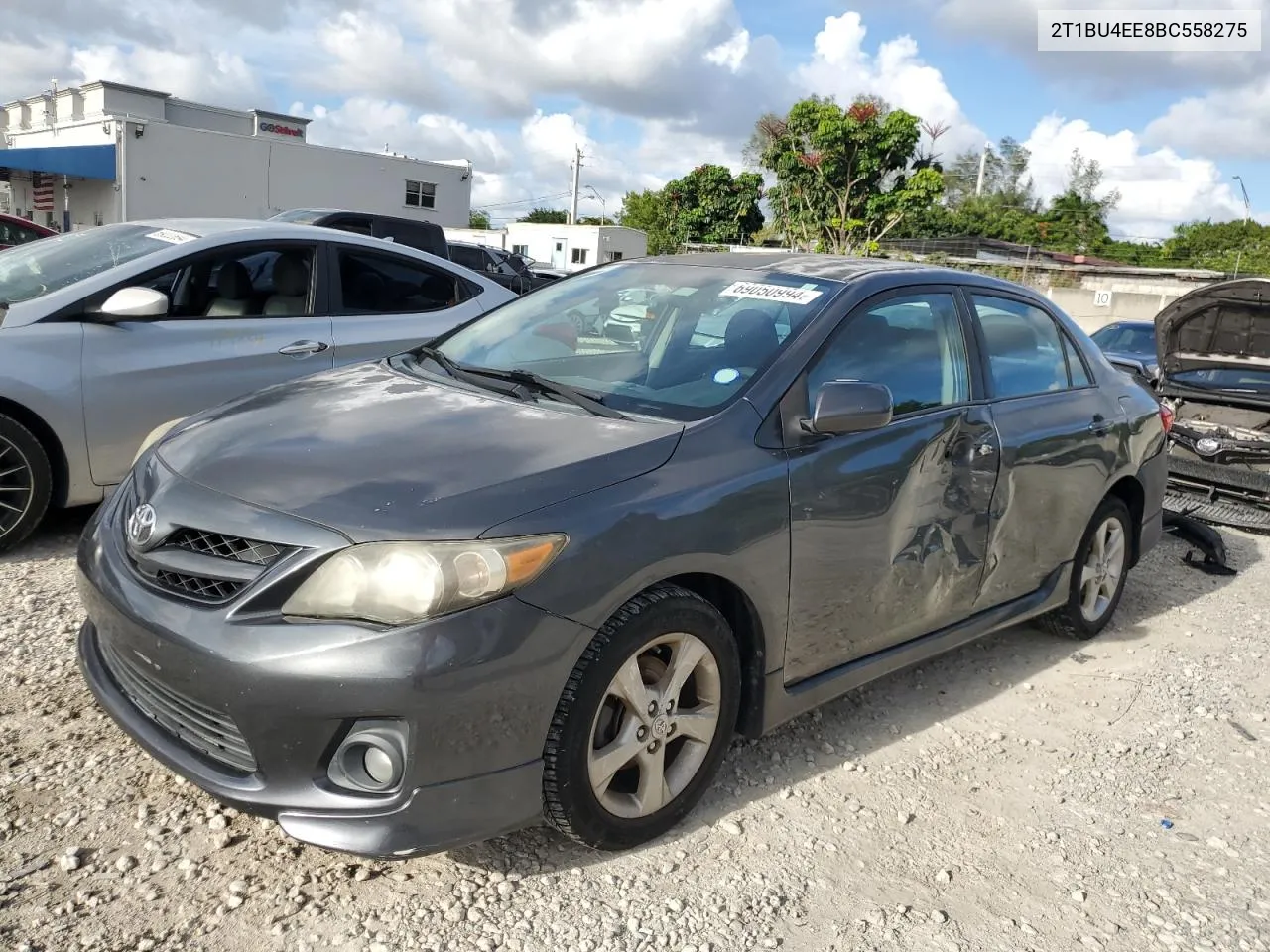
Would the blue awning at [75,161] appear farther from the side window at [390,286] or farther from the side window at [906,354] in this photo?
the side window at [906,354]

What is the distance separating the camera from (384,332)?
18.1ft

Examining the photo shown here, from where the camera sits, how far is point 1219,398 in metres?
7.61

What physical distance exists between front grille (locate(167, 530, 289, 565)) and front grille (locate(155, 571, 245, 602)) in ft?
0.20

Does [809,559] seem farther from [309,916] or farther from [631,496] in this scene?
[309,916]

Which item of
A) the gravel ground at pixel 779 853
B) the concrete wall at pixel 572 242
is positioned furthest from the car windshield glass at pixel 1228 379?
the concrete wall at pixel 572 242

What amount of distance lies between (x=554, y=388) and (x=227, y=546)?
1.14m

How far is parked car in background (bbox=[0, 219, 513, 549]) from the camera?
14.4 feet

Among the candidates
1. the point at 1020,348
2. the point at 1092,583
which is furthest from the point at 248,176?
the point at 1092,583

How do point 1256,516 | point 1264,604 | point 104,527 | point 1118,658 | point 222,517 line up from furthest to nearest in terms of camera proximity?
point 1256,516 < point 1264,604 < point 1118,658 < point 104,527 < point 222,517

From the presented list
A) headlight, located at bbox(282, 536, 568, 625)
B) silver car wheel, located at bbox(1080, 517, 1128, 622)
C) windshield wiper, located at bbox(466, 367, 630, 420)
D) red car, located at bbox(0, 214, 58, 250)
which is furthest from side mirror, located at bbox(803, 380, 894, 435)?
red car, located at bbox(0, 214, 58, 250)

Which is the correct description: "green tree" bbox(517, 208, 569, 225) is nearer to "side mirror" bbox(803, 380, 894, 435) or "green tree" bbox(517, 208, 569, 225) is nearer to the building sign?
the building sign

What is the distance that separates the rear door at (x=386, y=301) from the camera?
5410 mm

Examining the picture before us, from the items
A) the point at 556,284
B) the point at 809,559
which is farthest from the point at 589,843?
the point at 556,284

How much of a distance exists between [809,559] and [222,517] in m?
1.64
